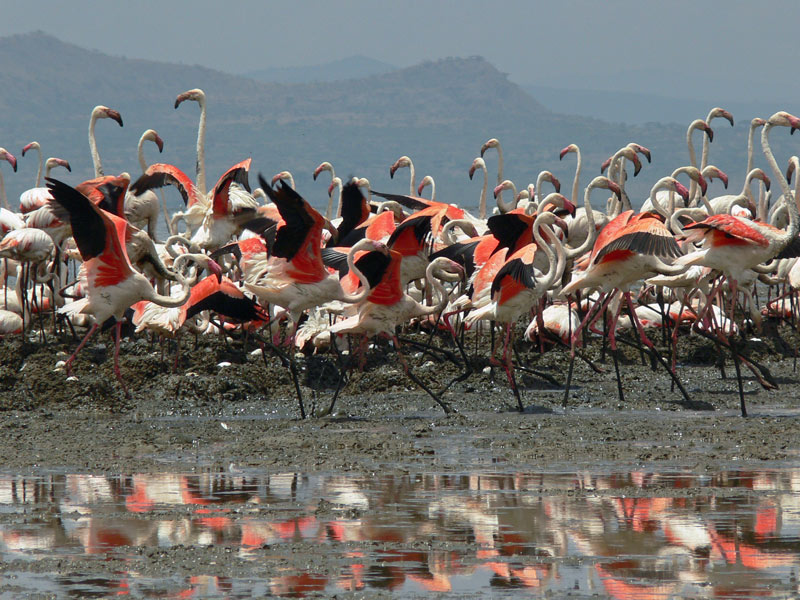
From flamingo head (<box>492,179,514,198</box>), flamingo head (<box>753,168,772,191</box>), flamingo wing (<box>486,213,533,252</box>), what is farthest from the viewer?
flamingo head (<box>492,179,514,198</box>)

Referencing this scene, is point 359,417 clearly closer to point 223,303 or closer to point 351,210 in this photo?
point 223,303

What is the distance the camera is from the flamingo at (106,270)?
924cm

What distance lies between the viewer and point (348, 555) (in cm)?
489

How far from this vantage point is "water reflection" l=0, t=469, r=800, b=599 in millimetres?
4469

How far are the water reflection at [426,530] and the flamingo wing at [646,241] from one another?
9.15ft

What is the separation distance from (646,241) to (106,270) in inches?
154

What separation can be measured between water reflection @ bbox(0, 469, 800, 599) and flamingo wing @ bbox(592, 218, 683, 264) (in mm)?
2788

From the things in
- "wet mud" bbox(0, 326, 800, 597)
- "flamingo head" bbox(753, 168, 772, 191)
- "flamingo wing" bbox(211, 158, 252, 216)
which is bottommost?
"wet mud" bbox(0, 326, 800, 597)

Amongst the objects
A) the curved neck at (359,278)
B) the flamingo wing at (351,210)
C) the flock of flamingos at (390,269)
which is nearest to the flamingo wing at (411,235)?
the flock of flamingos at (390,269)

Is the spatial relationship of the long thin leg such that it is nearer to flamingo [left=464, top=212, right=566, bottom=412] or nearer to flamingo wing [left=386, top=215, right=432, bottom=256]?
flamingo [left=464, top=212, right=566, bottom=412]

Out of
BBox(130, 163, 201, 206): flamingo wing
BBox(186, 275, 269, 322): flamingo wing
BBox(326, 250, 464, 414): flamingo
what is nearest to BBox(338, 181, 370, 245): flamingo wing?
BBox(130, 163, 201, 206): flamingo wing

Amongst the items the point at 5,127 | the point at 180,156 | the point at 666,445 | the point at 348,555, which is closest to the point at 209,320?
the point at 666,445

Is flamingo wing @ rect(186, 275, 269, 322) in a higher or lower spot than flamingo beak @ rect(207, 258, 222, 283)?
lower

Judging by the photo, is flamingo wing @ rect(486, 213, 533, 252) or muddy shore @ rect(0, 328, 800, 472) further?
flamingo wing @ rect(486, 213, 533, 252)
